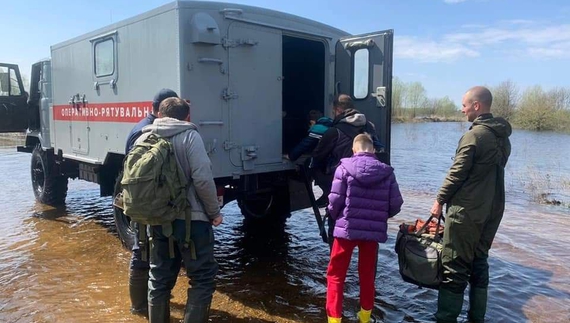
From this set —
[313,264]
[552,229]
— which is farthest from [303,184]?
[552,229]

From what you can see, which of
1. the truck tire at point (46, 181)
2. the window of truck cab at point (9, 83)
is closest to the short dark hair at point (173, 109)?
the truck tire at point (46, 181)

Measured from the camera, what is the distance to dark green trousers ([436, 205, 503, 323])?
137 inches

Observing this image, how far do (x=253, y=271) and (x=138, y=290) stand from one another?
1545 millimetres

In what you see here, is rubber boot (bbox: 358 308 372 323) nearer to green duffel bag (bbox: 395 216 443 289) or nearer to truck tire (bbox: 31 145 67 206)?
green duffel bag (bbox: 395 216 443 289)

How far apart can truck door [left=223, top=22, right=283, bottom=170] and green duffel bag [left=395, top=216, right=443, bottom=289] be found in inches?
70.9

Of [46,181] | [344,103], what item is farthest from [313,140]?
[46,181]

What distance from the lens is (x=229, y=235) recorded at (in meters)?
6.54

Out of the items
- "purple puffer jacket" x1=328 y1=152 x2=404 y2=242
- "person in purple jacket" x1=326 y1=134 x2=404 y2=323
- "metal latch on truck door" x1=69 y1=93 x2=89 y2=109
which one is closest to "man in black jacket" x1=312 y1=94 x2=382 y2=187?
"person in purple jacket" x1=326 y1=134 x2=404 y2=323

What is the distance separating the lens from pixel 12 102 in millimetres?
8250

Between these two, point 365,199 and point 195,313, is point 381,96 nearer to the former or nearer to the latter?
point 365,199

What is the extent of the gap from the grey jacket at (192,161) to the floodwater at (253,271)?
129 cm

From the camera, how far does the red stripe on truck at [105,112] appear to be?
4902 mm

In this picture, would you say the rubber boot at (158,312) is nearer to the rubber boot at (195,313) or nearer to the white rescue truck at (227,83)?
the rubber boot at (195,313)

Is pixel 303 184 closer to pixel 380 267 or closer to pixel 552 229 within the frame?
pixel 380 267
